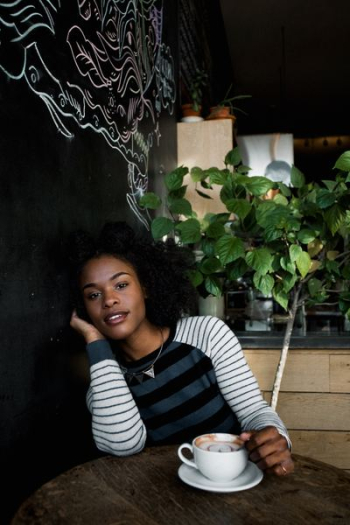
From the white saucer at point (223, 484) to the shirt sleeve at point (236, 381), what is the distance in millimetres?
314

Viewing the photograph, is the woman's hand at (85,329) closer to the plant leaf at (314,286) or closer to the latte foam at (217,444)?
the latte foam at (217,444)

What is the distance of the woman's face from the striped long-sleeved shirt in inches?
2.7

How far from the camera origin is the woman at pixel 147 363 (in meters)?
1.39

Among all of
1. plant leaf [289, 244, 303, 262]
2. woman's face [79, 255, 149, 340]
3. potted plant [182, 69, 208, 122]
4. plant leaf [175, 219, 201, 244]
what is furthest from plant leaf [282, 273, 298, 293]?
potted plant [182, 69, 208, 122]

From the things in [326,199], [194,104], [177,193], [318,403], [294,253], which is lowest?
[318,403]

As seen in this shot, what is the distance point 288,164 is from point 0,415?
13.8ft

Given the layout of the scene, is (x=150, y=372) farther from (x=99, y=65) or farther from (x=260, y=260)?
(x=99, y=65)

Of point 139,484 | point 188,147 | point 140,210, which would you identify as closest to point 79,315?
point 139,484

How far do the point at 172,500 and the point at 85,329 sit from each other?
67 cm

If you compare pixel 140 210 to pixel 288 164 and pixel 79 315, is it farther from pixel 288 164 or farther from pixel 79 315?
pixel 288 164

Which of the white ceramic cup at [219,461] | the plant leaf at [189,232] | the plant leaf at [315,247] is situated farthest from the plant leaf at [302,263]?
the white ceramic cup at [219,461]

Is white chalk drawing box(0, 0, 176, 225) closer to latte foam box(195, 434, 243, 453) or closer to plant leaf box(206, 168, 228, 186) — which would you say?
plant leaf box(206, 168, 228, 186)

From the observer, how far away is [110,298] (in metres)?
1.47

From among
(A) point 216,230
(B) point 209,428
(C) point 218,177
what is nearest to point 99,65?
(C) point 218,177
